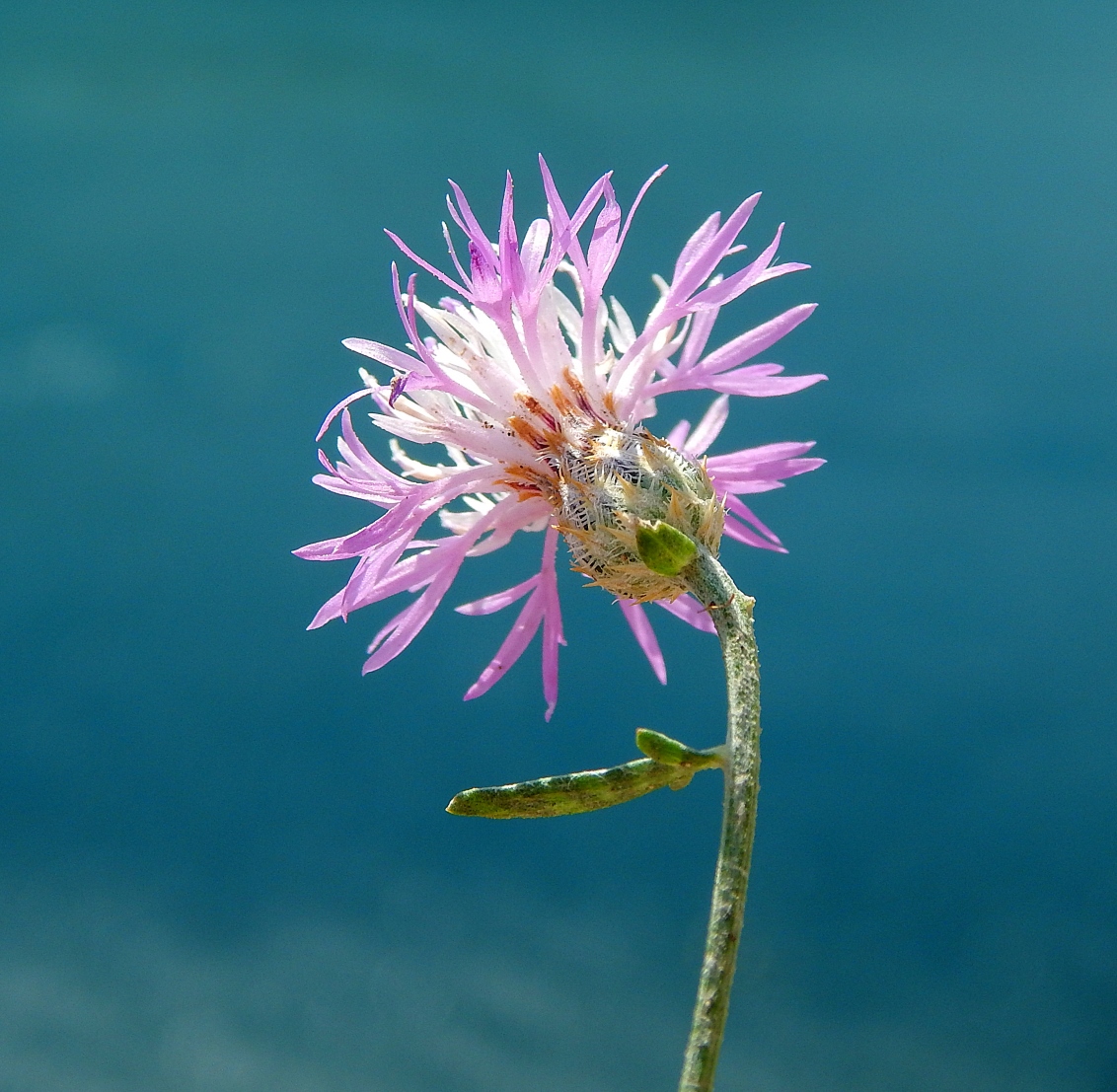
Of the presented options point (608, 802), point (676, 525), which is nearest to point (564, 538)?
point (676, 525)

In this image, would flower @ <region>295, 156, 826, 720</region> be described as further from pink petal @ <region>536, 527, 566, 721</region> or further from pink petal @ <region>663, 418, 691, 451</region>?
pink petal @ <region>663, 418, 691, 451</region>

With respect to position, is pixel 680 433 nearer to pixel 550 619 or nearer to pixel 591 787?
pixel 550 619

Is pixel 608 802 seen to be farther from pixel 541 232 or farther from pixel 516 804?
pixel 541 232

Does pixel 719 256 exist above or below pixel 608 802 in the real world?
above

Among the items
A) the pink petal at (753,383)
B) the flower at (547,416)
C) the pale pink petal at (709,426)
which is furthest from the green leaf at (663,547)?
the pale pink petal at (709,426)

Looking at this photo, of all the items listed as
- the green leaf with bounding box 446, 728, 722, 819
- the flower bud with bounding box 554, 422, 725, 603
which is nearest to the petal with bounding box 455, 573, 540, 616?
the flower bud with bounding box 554, 422, 725, 603

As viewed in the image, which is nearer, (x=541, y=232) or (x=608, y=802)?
(x=608, y=802)

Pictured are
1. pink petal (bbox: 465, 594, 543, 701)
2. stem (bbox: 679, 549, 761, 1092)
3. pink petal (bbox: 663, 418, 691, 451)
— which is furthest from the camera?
pink petal (bbox: 663, 418, 691, 451)
